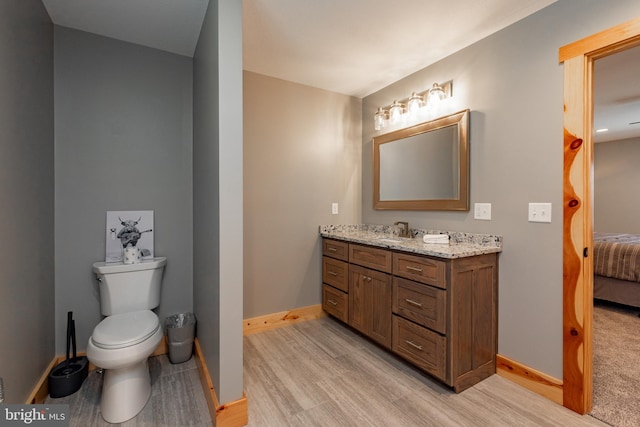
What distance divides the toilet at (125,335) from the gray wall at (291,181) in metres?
0.84

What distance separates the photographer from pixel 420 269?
1923 mm

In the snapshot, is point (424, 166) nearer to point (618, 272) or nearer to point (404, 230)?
point (404, 230)

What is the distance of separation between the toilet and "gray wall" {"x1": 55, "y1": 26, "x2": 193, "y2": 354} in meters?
0.22

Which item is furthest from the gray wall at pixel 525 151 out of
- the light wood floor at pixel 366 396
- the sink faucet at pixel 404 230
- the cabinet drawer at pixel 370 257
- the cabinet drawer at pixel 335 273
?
the cabinet drawer at pixel 335 273

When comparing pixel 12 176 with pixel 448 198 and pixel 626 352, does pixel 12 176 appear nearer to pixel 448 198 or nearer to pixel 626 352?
pixel 448 198

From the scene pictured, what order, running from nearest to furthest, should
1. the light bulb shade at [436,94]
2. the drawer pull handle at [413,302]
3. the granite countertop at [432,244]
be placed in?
the granite countertop at [432,244] < the drawer pull handle at [413,302] < the light bulb shade at [436,94]

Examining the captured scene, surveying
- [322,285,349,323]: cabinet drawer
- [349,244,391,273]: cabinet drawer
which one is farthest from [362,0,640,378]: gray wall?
[322,285,349,323]: cabinet drawer

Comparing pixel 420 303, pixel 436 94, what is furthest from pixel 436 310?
pixel 436 94

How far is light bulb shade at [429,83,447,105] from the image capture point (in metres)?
2.32

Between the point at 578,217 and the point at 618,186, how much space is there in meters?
5.84

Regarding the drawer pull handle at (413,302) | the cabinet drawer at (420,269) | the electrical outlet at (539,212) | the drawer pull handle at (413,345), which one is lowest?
the drawer pull handle at (413,345)

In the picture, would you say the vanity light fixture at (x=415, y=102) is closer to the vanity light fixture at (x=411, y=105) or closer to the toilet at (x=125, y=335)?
the vanity light fixture at (x=411, y=105)

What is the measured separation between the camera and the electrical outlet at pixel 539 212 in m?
1.77

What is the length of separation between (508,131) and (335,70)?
1.50m
